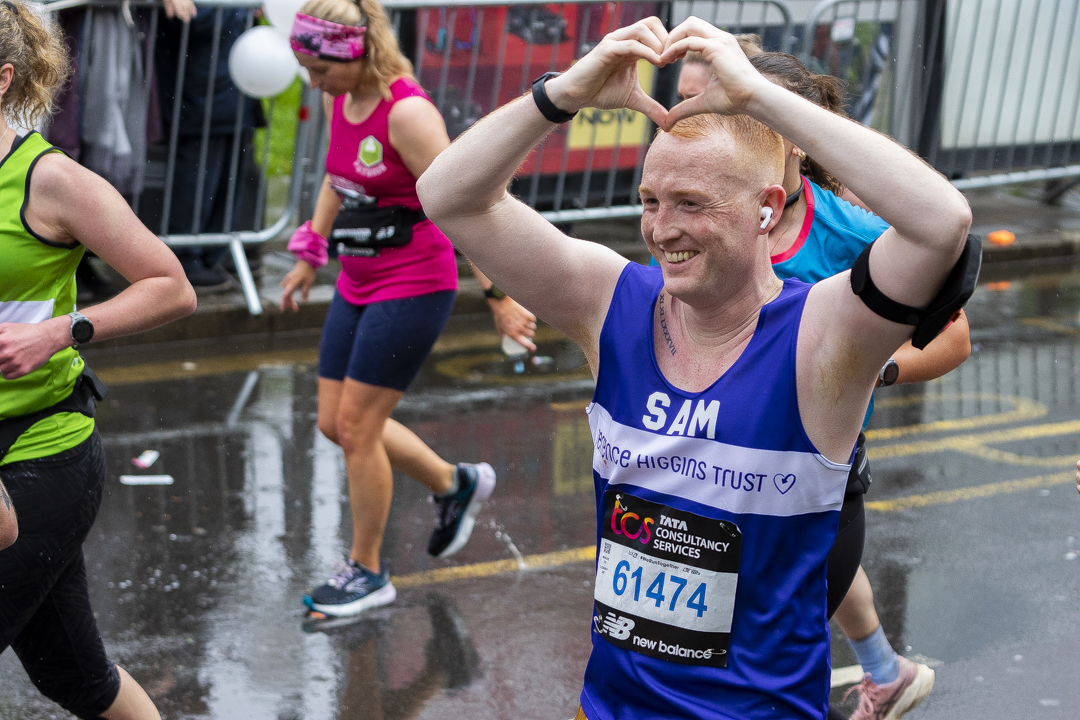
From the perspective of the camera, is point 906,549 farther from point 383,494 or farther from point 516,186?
point 516,186

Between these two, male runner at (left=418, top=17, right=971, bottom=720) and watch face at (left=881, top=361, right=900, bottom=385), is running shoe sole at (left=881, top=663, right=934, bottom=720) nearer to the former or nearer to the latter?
watch face at (left=881, top=361, right=900, bottom=385)

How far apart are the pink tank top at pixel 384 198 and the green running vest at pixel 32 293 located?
1.67m

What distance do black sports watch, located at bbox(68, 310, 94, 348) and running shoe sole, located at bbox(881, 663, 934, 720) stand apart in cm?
247

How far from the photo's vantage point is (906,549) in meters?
5.38

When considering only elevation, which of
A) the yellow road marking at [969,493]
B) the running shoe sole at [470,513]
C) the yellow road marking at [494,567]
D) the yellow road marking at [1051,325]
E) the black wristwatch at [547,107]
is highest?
the black wristwatch at [547,107]

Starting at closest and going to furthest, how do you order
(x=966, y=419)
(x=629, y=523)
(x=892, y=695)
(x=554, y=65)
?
1. (x=629, y=523)
2. (x=892, y=695)
3. (x=966, y=419)
4. (x=554, y=65)

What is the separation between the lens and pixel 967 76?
10797mm

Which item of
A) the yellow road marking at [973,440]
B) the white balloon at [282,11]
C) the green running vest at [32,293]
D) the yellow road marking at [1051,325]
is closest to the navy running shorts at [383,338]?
the green running vest at [32,293]

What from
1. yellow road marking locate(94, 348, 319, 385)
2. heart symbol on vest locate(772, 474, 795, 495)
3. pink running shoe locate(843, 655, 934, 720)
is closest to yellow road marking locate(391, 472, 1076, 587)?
pink running shoe locate(843, 655, 934, 720)

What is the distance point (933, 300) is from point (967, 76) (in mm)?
9528

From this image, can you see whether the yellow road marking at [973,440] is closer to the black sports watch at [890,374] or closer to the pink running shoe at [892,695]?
the pink running shoe at [892,695]

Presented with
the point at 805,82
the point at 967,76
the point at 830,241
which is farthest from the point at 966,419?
the point at 967,76

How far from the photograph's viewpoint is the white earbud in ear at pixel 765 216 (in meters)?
2.19

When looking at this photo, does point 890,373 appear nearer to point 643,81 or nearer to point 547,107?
point 547,107
